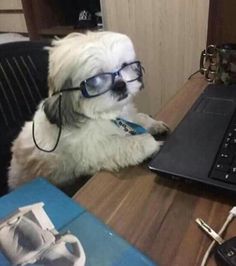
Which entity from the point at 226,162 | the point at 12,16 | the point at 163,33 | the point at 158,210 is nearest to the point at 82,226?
the point at 158,210

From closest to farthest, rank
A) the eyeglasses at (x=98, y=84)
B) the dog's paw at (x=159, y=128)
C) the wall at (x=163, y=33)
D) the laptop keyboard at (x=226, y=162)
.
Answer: the laptop keyboard at (x=226, y=162), the eyeglasses at (x=98, y=84), the dog's paw at (x=159, y=128), the wall at (x=163, y=33)

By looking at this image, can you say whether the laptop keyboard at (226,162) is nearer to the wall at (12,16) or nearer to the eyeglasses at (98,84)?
the eyeglasses at (98,84)

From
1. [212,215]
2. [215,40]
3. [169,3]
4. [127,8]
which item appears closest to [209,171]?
[212,215]

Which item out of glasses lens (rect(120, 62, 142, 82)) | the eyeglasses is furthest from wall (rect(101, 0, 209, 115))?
the eyeglasses

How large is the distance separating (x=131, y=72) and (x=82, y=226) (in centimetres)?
42

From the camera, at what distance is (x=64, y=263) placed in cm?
41

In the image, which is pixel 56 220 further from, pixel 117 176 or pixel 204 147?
pixel 204 147

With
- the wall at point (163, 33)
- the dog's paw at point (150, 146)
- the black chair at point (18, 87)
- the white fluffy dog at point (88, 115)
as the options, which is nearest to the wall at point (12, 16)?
the wall at point (163, 33)

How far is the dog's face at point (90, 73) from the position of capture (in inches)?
26.8

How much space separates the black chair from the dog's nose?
42 centimetres

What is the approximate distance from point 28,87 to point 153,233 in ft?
2.50

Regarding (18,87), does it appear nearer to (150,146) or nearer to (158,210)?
(150,146)

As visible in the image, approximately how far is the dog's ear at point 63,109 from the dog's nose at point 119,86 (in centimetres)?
9

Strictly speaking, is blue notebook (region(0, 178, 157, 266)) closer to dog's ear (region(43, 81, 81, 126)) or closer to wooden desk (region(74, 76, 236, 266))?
wooden desk (region(74, 76, 236, 266))
